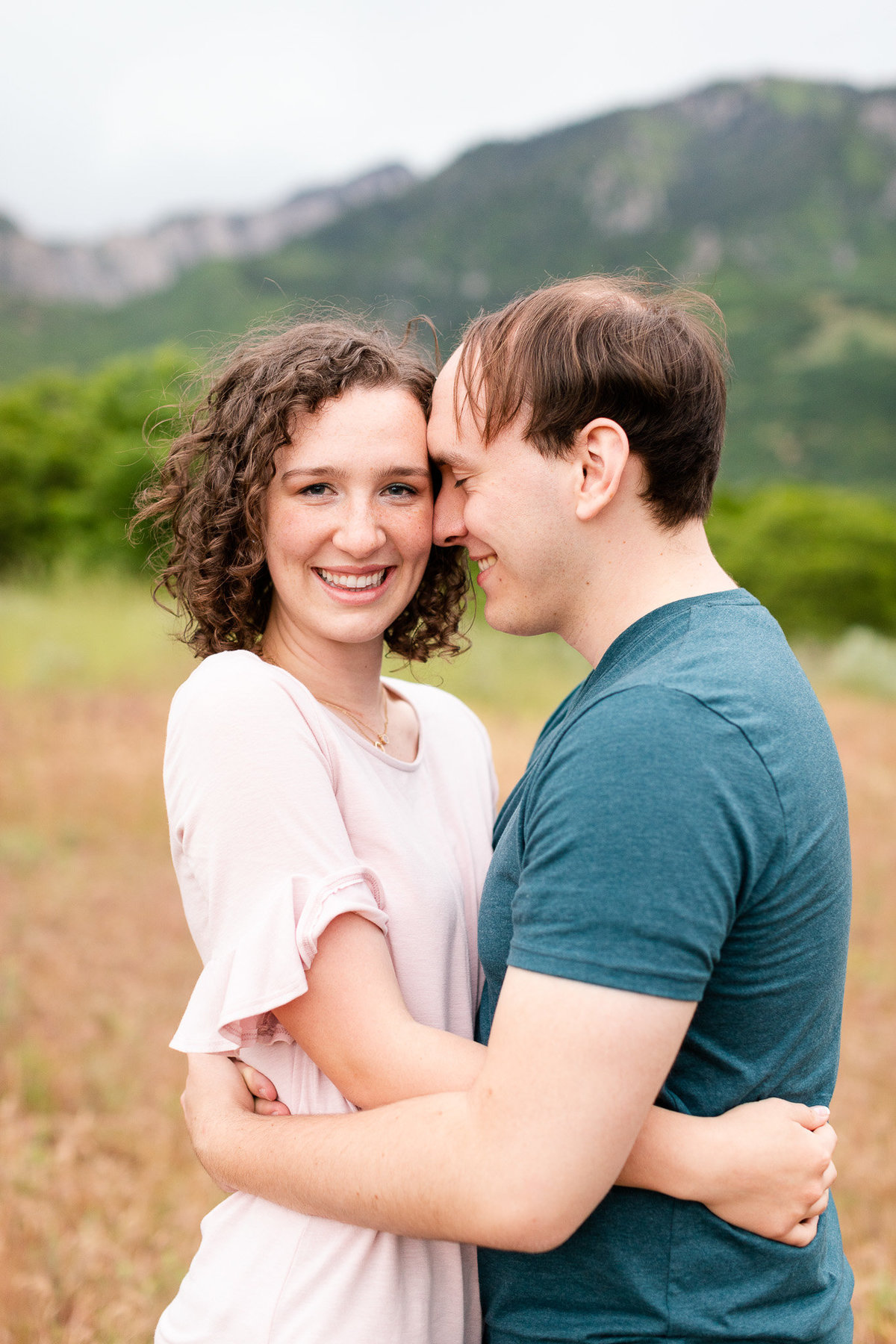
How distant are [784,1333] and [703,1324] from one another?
0.15 meters

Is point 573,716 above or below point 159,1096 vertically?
above

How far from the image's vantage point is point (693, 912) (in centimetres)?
123

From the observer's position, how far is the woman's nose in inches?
76.6

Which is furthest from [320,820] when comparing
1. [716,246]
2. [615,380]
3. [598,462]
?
[716,246]

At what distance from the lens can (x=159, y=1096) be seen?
4.92m

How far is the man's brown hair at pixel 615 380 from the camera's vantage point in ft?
5.31

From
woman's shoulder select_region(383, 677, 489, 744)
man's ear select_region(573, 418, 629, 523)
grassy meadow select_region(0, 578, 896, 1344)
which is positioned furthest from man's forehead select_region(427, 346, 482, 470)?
grassy meadow select_region(0, 578, 896, 1344)

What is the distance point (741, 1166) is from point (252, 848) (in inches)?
32.4

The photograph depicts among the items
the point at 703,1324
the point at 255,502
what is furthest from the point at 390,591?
the point at 703,1324

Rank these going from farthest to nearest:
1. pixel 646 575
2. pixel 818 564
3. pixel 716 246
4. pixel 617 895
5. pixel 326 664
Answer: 1. pixel 716 246
2. pixel 818 564
3. pixel 326 664
4. pixel 646 575
5. pixel 617 895

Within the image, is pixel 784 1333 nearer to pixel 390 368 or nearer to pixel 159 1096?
pixel 390 368

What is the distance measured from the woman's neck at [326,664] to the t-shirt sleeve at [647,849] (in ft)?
2.92

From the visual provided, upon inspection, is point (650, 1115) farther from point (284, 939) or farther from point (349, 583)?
point (349, 583)

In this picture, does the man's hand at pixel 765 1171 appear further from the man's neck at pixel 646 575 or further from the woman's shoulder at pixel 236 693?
the woman's shoulder at pixel 236 693
